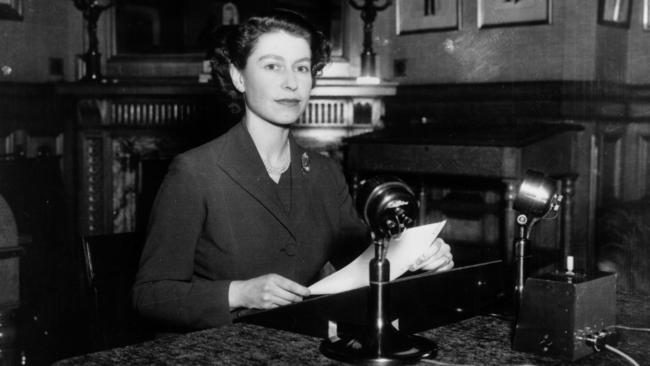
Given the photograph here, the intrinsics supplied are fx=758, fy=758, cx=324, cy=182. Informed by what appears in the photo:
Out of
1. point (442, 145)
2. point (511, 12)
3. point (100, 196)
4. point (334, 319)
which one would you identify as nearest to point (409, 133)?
point (442, 145)

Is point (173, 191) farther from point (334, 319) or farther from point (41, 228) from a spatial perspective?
point (41, 228)

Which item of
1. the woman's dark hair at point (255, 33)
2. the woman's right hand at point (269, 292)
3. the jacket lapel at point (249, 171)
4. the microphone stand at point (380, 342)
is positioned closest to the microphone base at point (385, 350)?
the microphone stand at point (380, 342)

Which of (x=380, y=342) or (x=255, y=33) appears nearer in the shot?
(x=380, y=342)

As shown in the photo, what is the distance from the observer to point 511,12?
15.7ft

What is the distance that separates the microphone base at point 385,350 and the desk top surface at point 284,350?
0.06 feet

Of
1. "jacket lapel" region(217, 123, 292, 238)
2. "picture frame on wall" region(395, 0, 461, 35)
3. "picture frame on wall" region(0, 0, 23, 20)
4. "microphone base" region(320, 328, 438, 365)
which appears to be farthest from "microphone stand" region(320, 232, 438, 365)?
"picture frame on wall" region(0, 0, 23, 20)

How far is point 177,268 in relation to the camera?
189 centimetres

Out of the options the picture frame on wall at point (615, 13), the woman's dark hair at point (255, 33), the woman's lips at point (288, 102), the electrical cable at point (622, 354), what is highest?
the picture frame on wall at point (615, 13)

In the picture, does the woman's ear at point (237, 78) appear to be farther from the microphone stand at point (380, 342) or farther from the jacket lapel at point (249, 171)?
the microphone stand at point (380, 342)

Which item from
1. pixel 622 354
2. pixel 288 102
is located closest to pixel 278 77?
pixel 288 102

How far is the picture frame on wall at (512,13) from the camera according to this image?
464 cm

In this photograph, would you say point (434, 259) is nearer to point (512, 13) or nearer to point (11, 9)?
point (512, 13)

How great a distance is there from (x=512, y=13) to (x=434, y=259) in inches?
125

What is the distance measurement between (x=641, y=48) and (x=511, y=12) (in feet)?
2.86
